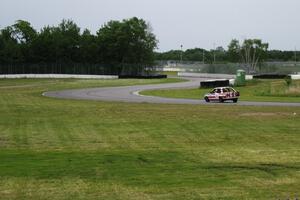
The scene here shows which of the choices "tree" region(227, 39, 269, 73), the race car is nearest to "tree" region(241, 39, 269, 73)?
"tree" region(227, 39, 269, 73)

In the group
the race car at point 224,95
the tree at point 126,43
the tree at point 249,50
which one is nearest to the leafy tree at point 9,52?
the tree at point 126,43

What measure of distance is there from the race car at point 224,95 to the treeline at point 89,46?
71640 millimetres

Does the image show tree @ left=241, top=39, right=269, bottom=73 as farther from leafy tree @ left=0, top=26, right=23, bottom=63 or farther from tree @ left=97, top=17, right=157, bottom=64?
leafy tree @ left=0, top=26, right=23, bottom=63

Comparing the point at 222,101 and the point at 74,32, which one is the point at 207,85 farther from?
the point at 74,32

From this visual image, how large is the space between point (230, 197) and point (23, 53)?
11610cm

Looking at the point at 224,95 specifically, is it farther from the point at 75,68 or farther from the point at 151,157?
the point at 75,68

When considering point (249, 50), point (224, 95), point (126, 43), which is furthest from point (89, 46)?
point (224, 95)

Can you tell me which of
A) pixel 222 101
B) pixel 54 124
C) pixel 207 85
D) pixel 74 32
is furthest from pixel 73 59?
pixel 54 124

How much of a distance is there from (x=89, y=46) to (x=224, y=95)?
81.9 meters

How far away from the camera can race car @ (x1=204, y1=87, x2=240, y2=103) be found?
48.8 metres

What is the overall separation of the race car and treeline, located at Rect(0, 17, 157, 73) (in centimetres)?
7164

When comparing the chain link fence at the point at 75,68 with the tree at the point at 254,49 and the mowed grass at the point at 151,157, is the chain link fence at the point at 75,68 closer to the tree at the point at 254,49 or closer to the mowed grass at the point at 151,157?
the tree at the point at 254,49

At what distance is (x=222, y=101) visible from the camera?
49312 millimetres

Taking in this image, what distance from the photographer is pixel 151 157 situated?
637 inches
